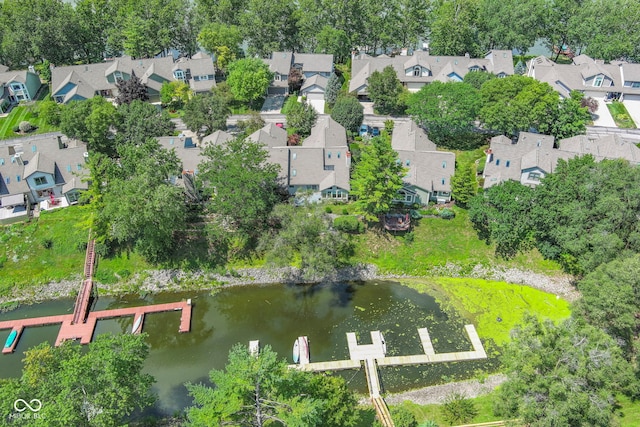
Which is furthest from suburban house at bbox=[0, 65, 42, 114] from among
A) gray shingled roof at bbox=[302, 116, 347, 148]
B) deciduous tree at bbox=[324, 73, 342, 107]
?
gray shingled roof at bbox=[302, 116, 347, 148]

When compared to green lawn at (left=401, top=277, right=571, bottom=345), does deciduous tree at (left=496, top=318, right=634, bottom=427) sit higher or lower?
higher

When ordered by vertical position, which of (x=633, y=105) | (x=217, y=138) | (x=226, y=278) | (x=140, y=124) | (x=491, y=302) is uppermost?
(x=633, y=105)

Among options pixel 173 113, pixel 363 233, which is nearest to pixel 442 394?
pixel 363 233

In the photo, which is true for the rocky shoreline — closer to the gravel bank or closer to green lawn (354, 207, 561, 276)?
green lawn (354, 207, 561, 276)

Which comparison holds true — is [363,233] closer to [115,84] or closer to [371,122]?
[371,122]

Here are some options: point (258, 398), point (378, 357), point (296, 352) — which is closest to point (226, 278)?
point (296, 352)

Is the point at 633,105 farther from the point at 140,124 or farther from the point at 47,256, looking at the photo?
the point at 47,256
